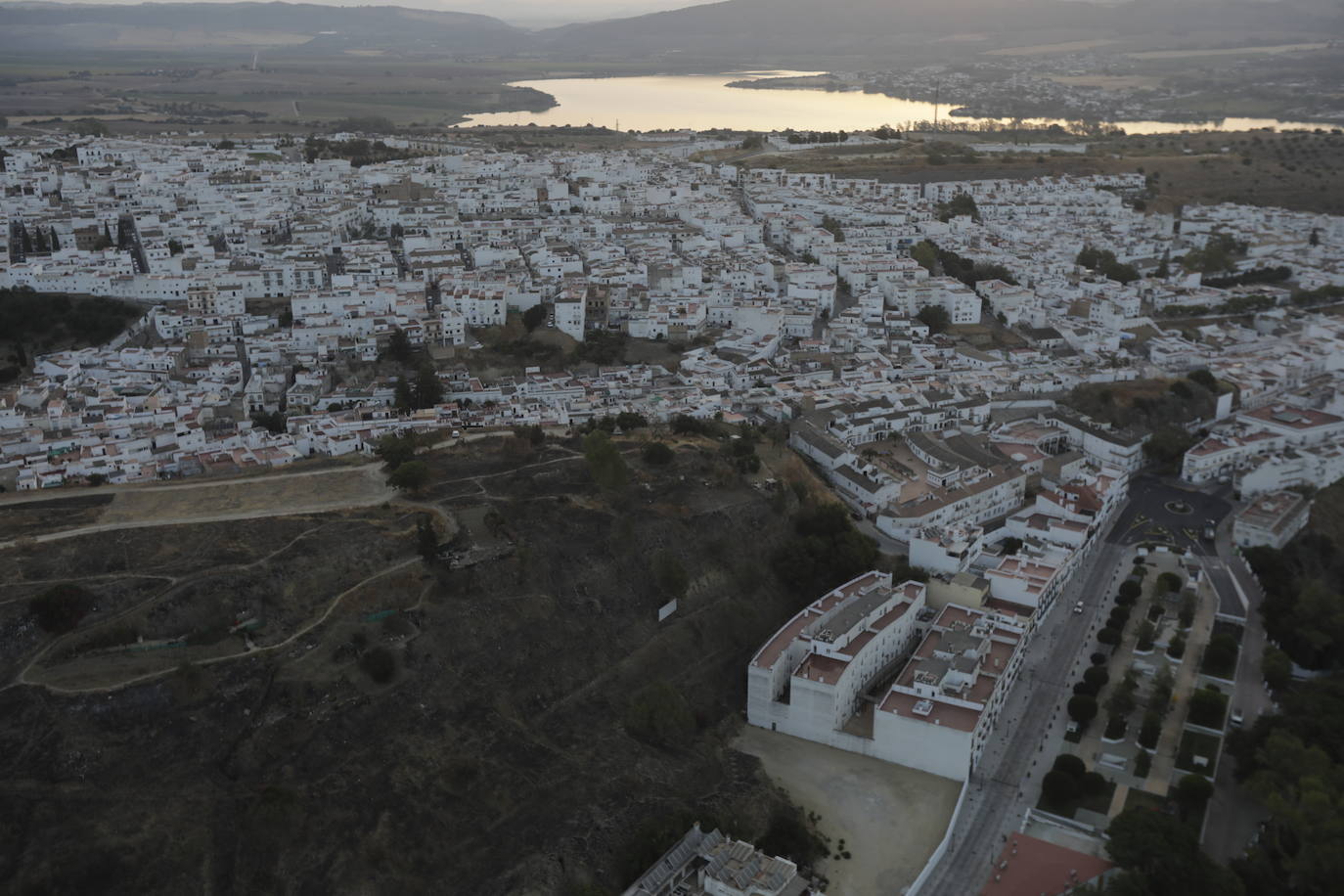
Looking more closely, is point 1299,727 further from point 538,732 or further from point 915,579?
point 538,732

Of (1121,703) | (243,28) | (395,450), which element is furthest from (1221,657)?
(243,28)

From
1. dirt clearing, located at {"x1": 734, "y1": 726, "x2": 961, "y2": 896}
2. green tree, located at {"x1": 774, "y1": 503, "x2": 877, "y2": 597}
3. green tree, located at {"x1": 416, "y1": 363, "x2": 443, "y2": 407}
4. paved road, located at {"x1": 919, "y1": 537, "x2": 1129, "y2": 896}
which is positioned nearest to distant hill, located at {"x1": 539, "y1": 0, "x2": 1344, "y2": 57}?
green tree, located at {"x1": 416, "y1": 363, "x2": 443, "y2": 407}

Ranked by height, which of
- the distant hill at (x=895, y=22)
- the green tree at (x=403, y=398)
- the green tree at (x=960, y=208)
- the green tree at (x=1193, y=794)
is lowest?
the green tree at (x=1193, y=794)

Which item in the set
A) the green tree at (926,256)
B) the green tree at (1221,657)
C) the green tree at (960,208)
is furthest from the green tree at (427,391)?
the green tree at (960,208)

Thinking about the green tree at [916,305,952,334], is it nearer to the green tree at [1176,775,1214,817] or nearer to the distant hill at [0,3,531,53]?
the green tree at [1176,775,1214,817]

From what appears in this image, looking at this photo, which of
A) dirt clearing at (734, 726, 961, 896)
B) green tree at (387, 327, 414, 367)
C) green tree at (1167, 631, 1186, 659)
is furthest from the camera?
green tree at (387, 327, 414, 367)

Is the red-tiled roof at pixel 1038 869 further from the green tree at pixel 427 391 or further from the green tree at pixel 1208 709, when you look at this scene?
the green tree at pixel 427 391

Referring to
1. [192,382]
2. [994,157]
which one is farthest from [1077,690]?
[994,157]
